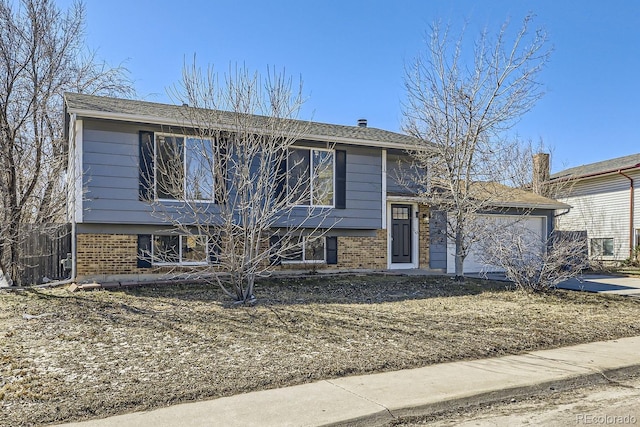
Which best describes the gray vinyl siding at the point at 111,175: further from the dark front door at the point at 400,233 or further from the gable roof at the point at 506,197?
the gable roof at the point at 506,197

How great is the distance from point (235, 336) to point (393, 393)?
2694 millimetres

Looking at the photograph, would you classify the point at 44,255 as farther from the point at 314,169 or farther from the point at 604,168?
the point at 604,168

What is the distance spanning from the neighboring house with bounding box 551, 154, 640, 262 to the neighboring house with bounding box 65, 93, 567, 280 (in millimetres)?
4936

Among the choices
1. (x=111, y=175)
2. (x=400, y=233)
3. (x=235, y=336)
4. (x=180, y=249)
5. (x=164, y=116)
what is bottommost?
(x=235, y=336)

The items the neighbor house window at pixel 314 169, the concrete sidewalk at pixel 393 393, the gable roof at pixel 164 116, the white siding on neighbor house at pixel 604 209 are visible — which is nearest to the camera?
the concrete sidewalk at pixel 393 393

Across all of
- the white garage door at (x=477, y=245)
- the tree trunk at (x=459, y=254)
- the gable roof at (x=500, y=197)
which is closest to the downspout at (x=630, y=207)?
the gable roof at (x=500, y=197)

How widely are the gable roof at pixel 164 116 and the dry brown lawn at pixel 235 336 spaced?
3.69m

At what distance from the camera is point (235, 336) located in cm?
684

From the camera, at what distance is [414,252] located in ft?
50.8

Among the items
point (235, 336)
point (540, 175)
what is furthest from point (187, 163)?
point (540, 175)

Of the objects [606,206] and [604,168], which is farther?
[604,168]

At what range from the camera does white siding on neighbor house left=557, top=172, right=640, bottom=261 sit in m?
20.7

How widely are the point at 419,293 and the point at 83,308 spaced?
694 centimetres

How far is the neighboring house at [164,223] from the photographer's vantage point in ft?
35.8
